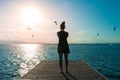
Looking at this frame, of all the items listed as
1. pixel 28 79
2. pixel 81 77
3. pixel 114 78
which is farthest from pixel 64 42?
pixel 114 78

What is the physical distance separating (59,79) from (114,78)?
21067mm

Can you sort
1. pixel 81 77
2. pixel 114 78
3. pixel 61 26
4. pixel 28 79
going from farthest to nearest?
1. pixel 114 78
2. pixel 61 26
3. pixel 81 77
4. pixel 28 79

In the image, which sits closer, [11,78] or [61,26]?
[61,26]

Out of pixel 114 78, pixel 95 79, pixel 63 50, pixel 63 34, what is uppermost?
pixel 63 34

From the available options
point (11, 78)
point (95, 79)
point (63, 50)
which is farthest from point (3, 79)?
point (95, 79)

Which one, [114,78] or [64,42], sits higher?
[64,42]

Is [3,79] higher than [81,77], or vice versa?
[81,77]

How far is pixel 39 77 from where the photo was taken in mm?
11047

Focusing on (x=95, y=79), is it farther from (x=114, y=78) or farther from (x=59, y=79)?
(x=114, y=78)

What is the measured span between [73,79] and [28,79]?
6.62 feet

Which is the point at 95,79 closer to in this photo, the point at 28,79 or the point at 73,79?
the point at 73,79

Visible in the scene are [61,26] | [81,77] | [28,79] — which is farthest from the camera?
[61,26]

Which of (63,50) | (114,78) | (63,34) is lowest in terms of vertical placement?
(114,78)

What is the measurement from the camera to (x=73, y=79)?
1058 centimetres
